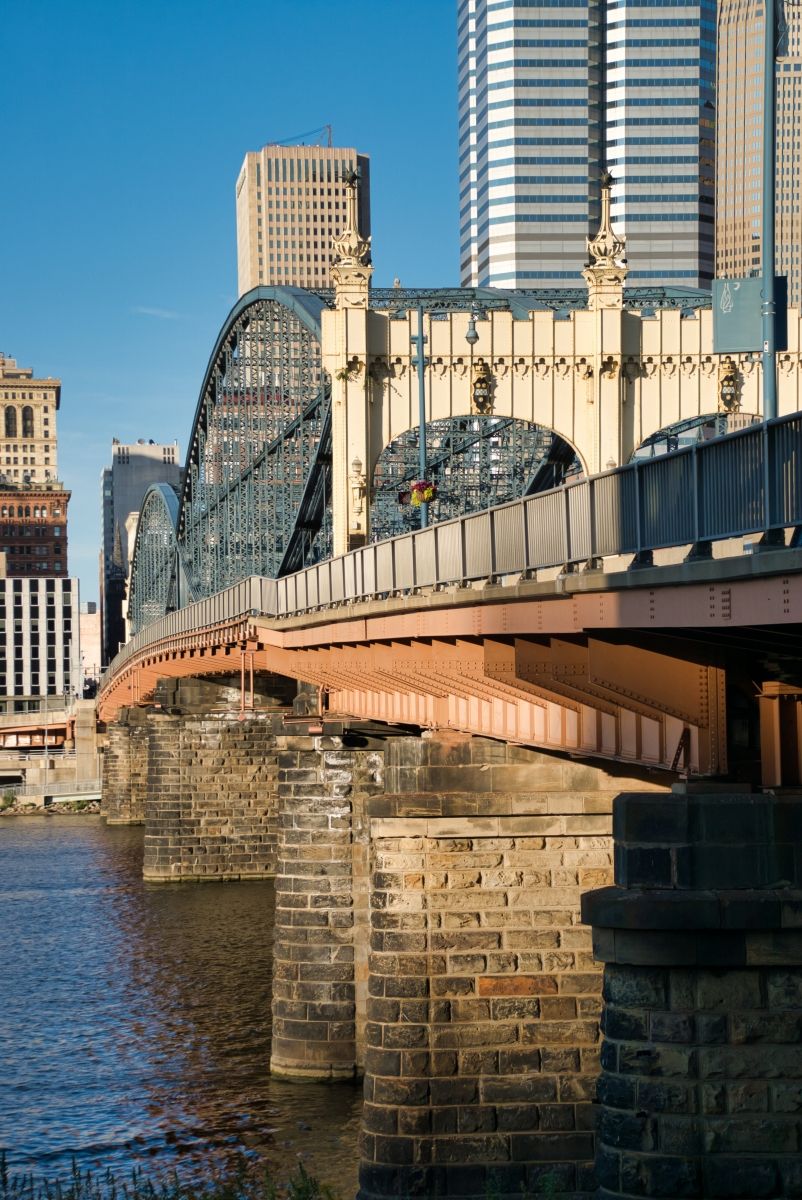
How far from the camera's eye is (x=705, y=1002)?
17609 mm

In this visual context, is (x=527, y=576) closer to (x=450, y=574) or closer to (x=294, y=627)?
(x=450, y=574)

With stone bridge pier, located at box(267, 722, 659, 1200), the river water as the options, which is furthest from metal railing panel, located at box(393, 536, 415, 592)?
the river water

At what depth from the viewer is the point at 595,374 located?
58969 mm

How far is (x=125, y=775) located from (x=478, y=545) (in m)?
86.4

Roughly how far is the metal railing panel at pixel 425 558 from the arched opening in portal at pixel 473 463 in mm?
39004

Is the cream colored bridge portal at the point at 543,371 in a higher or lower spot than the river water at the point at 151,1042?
higher

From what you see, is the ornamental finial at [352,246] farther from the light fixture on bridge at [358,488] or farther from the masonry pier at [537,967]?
the masonry pier at [537,967]

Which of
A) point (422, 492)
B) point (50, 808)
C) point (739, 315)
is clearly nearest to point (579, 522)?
point (739, 315)

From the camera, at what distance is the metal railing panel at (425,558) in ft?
103

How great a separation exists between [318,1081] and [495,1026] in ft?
35.5

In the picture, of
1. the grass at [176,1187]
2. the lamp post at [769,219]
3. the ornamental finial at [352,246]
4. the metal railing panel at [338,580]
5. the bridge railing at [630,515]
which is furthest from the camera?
the ornamental finial at [352,246]

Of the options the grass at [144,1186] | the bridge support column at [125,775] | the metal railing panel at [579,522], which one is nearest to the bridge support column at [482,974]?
the grass at [144,1186]

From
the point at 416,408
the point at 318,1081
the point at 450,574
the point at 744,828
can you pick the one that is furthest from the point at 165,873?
the point at 744,828

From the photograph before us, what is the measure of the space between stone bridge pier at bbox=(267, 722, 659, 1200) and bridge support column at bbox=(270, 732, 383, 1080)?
886cm
